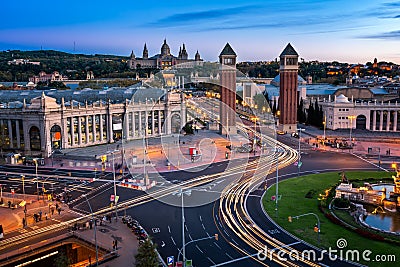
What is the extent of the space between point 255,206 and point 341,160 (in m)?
35.4

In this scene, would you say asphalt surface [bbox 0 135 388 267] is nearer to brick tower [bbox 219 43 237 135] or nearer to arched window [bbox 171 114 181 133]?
arched window [bbox 171 114 181 133]

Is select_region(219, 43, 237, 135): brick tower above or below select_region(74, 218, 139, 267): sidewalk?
above

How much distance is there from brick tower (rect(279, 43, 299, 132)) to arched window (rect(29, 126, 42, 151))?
65708mm

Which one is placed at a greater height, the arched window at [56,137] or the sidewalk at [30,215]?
the arched window at [56,137]

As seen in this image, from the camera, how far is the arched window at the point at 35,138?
92.9 meters

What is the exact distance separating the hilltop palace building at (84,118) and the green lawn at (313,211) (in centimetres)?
5164

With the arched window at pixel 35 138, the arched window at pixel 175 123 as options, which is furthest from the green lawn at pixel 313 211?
the arched window at pixel 35 138

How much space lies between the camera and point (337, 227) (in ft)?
154

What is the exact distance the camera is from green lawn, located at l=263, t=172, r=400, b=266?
4194cm

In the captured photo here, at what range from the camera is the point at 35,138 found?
9331 centimetres

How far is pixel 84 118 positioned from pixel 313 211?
63.8 metres

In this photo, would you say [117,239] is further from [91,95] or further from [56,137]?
[91,95]

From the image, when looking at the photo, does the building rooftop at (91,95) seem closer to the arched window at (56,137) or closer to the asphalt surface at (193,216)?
the arched window at (56,137)

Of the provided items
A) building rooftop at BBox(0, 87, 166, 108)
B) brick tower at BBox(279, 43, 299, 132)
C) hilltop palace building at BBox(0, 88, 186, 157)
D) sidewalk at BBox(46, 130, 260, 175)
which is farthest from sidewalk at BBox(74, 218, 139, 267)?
brick tower at BBox(279, 43, 299, 132)
